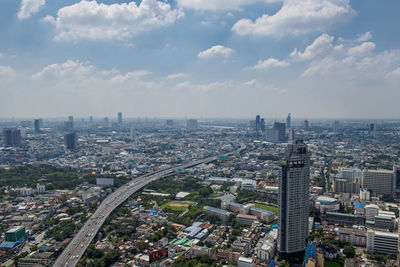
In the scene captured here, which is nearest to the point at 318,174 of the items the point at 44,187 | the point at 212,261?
the point at 212,261

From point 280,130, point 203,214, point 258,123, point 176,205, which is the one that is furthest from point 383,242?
point 258,123

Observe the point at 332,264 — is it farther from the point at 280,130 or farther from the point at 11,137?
the point at 11,137

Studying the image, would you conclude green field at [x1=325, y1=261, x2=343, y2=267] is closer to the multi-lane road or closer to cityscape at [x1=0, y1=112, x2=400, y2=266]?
cityscape at [x1=0, y1=112, x2=400, y2=266]

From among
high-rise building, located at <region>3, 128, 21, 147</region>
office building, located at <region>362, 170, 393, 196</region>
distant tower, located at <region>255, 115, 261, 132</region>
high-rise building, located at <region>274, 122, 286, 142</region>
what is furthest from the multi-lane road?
distant tower, located at <region>255, 115, 261, 132</region>

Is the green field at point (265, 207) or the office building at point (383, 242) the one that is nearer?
the office building at point (383, 242)

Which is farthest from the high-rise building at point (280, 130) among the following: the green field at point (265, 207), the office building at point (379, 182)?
the green field at point (265, 207)

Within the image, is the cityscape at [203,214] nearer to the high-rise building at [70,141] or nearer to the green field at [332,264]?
the green field at [332,264]

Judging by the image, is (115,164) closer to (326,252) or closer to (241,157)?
(241,157)

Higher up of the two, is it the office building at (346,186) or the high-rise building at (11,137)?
the high-rise building at (11,137)
